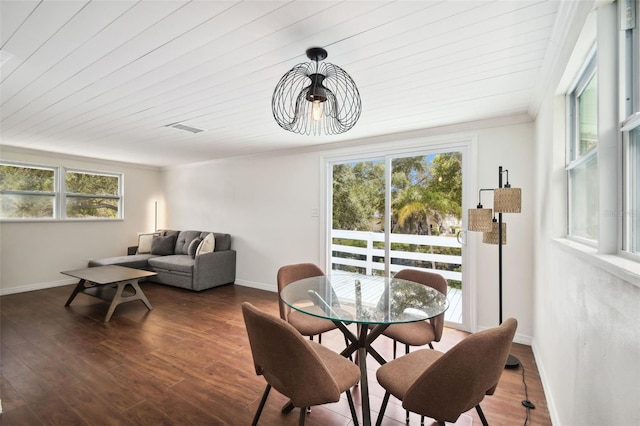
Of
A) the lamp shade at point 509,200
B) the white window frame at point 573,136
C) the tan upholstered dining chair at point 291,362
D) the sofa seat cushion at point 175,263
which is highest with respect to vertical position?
the white window frame at point 573,136

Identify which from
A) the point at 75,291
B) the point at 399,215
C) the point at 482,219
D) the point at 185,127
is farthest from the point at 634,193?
the point at 75,291

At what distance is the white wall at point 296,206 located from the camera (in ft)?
9.52

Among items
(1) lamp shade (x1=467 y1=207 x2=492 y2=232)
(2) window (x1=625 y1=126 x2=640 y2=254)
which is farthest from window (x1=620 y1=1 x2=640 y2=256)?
(1) lamp shade (x1=467 y1=207 x2=492 y2=232)

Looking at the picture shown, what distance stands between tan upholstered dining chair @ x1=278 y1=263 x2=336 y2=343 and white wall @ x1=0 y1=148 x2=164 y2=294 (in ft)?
15.8

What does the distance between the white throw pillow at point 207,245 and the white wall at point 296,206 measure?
0.38 meters

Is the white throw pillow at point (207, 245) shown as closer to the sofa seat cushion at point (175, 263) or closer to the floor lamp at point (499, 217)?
the sofa seat cushion at point (175, 263)

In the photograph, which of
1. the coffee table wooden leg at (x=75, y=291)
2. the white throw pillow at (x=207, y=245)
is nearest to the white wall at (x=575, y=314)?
the white throw pillow at (x=207, y=245)

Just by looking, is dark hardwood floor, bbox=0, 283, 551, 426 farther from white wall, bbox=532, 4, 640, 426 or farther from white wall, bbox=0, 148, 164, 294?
white wall, bbox=0, 148, 164, 294

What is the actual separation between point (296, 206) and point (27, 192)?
4382mm

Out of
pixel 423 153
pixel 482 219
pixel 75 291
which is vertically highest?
pixel 423 153

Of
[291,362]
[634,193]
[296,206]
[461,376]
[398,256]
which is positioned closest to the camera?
[634,193]

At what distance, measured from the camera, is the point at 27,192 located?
461cm

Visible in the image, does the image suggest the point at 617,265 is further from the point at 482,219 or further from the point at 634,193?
the point at 482,219

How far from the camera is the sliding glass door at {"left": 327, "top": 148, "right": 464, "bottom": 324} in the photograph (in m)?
3.30
